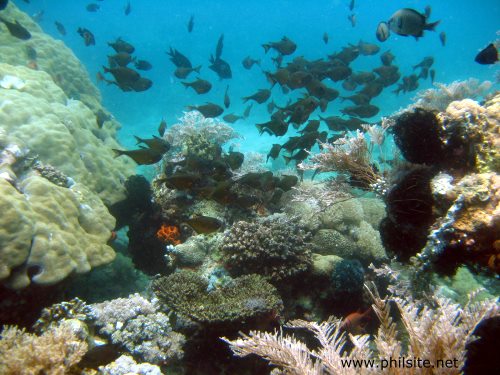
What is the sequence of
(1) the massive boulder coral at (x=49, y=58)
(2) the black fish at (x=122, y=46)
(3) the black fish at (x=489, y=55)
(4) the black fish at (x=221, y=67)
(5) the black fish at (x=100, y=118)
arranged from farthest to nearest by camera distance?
(1) the massive boulder coral at (x=49, y=58) < (4) the black fish at (x=221, y=67) < (2) the black fish at (x=122, y=46) < (5) the black fish at (x=100, y=118) < (3) the black fish at (x=489, y=55)

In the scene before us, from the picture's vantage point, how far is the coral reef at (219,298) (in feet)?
12.5

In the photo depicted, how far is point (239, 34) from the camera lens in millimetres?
92625

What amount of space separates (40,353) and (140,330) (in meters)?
1.29

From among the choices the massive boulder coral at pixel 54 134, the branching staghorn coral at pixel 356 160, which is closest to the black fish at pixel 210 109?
the massive boulder coral at pixel 54 134

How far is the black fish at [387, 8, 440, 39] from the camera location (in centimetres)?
597

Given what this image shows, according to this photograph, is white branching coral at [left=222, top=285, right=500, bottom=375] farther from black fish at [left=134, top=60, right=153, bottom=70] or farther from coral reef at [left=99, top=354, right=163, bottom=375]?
black fish at [left=134, top=60, right=153, bottom=70]

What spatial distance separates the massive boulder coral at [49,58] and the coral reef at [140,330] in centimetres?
1066

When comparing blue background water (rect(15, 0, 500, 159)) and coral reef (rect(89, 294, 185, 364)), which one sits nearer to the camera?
coral reef (rect(89, 294, 185, 364))

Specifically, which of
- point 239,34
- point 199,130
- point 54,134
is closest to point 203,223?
point 54,134

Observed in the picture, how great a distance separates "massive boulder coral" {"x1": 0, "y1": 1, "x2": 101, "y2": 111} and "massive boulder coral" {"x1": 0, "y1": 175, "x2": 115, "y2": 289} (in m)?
8.82

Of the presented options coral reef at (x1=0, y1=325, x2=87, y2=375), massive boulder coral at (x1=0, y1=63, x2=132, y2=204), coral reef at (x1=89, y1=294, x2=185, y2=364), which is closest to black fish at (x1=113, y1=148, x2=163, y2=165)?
massive boulder coral at (x1=0, y1=63, x2=132, y2=204)

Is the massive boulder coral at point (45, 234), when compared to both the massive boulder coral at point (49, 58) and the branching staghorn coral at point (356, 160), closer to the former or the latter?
the branching staghorn coral at point (356, 160)

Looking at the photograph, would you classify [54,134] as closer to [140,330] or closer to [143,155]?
[143,155]

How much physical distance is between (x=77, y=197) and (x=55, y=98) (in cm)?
456
